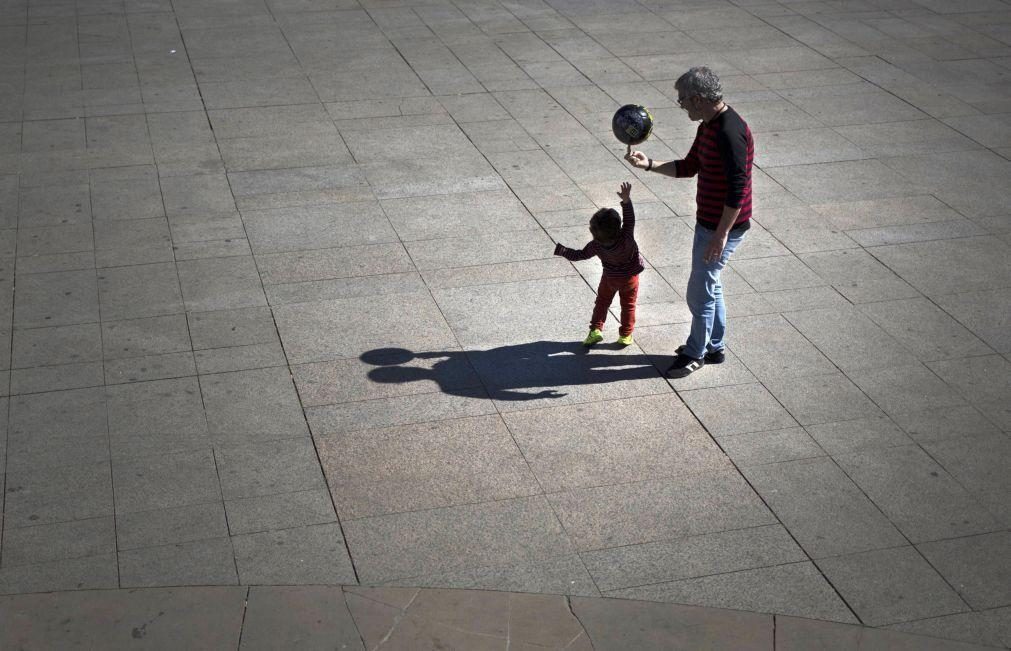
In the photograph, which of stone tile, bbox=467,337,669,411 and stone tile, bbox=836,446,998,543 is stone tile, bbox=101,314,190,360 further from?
stone tile, bbox=836,446,998,543

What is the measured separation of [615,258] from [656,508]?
6.05 ft

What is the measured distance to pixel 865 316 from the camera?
810 cm

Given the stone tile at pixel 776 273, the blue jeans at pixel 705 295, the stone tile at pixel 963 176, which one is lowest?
the stone tile at pixel 776 273

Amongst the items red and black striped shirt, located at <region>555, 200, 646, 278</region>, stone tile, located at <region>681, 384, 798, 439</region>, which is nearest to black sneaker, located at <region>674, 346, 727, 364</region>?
stone tile, located at <region>681, 384, 798, 439</region>

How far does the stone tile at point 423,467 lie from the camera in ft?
20.2

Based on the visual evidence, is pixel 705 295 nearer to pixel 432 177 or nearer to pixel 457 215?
→ pixel 457 215

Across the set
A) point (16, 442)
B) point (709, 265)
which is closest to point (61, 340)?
point (16, 442)

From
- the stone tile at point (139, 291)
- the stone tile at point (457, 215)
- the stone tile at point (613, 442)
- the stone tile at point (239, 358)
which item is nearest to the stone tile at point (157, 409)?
the stone tile at point (239, 358)

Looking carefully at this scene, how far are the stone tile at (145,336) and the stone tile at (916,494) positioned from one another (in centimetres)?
436

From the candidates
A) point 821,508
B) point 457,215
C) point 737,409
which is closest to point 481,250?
point 457,215

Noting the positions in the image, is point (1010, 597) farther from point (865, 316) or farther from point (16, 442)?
point (16, 442)

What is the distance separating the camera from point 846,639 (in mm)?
5270

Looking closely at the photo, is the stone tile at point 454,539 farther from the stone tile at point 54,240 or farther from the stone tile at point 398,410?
the stone tile at point 54,240

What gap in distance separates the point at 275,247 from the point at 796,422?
4316 millimetres
